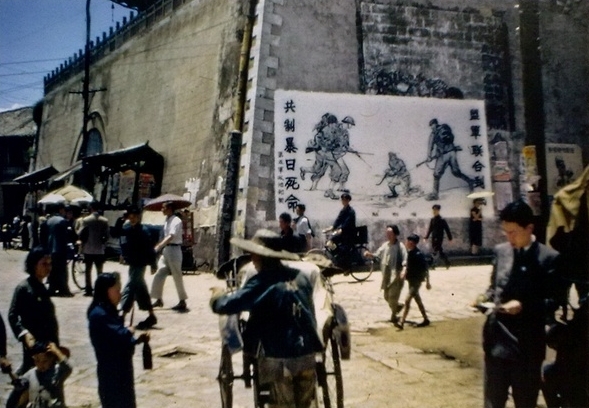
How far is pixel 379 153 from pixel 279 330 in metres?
12.0

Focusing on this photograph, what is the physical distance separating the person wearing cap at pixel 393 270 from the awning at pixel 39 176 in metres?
24.3

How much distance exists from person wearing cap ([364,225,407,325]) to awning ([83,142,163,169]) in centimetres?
1248

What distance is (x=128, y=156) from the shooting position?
19.0 metres

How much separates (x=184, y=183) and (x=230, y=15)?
5.35 m

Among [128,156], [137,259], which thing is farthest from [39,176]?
[137,259]

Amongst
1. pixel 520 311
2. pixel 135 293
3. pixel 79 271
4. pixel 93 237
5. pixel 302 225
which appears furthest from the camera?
pixel 79 271

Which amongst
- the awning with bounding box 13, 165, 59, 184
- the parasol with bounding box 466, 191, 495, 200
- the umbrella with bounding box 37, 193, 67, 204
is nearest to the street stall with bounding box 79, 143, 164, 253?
the umbrella with bounding box 37, 193, 67, 204

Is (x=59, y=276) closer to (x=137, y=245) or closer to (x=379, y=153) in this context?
(x=137, y=245)

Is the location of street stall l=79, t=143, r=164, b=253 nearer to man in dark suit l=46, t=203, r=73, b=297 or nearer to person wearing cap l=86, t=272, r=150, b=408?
man in dark suit l=46, t=203, r=73, b=297

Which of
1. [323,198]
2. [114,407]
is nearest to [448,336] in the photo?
[114,407]

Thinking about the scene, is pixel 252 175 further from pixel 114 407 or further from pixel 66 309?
pixel 114 407

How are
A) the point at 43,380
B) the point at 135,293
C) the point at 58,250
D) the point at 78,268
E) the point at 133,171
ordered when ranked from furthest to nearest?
the point at 133,171 < the point at 78,268 < the point at 58,250 < the point at 135,293 < the point at 43,380

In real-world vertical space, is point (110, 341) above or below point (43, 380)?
above

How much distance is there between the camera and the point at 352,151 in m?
14.8
